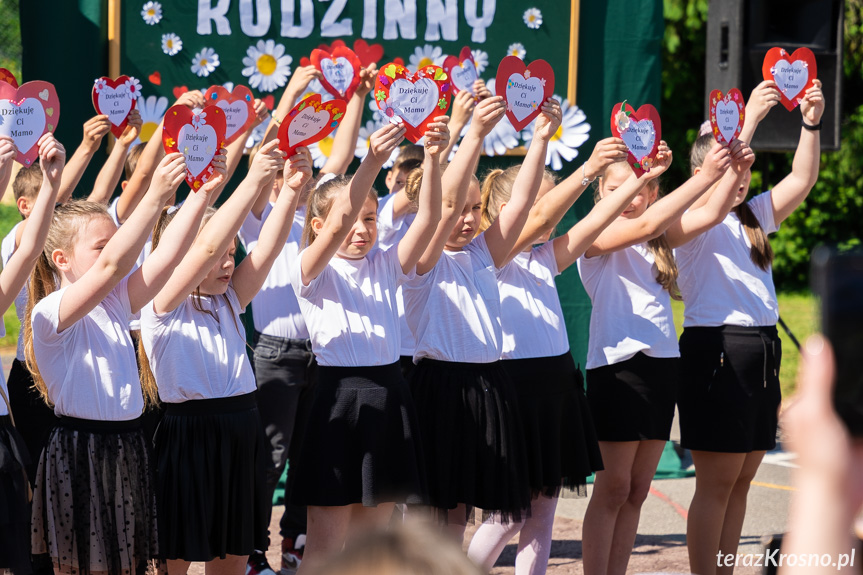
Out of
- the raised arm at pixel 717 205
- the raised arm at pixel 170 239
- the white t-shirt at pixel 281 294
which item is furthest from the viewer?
the white t-shirt at pixel 281 294

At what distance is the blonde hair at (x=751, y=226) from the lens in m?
3.79

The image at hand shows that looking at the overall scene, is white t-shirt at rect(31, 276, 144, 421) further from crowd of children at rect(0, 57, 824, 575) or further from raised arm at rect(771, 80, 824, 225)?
raised arm at rect(771, 80, 824, 225)

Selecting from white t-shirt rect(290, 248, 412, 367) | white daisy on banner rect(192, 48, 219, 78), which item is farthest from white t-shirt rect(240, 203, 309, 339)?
white daisy on banner rect(192, 48, 219, 78)

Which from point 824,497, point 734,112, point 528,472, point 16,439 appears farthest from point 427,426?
point 824,497

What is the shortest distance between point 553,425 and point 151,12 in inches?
Answer: 123

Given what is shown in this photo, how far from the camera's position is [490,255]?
3473 mm

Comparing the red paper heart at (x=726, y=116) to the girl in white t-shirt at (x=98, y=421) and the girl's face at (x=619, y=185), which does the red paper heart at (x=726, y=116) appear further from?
the girl in white t-shirt at (x=98, y=421)

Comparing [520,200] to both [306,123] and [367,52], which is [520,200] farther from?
[367,52]

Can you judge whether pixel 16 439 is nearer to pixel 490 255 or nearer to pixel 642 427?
pixel 490 255

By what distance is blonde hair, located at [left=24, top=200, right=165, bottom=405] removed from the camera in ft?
9.30

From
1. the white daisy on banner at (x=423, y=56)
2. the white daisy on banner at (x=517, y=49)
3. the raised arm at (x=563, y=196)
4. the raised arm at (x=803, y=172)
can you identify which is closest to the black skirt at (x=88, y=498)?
the raised arm at (x=563, y=196)

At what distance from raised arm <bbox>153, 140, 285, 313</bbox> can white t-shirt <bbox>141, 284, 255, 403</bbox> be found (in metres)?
0.09

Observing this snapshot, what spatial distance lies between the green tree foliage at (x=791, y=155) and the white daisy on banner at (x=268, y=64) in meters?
8.17

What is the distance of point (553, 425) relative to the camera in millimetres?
3508
